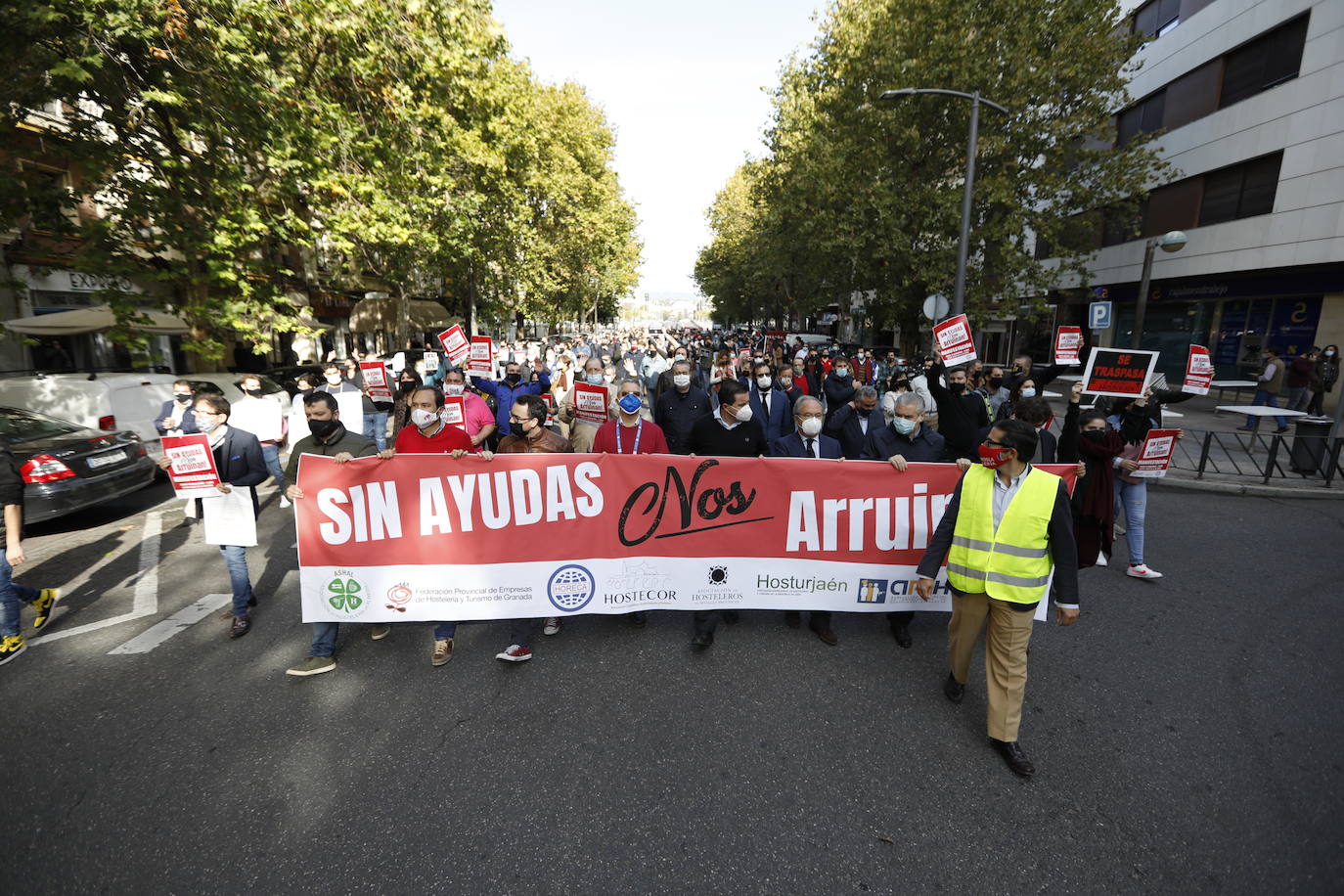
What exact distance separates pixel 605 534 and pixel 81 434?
24.1ft

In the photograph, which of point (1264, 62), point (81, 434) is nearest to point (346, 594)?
point (81, 434)

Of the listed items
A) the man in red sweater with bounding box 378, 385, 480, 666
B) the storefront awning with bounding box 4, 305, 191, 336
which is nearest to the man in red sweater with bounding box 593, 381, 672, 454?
the man in red sweater with bounding box 378, 385, 480, 666

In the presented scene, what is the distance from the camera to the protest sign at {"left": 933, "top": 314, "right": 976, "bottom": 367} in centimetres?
734

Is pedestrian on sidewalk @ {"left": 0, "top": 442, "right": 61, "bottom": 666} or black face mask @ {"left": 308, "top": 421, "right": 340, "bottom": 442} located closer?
pedestrian on sidewalk @ {"left": 0, "top": 442, "right": 61, "bottom": 666}

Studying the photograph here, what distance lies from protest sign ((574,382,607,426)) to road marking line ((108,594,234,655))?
402 cm

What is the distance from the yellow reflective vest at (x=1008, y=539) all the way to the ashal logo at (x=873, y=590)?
106 cm

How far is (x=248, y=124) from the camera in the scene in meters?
9.87

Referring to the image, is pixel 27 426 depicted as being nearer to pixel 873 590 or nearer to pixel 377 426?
pixel 377 426

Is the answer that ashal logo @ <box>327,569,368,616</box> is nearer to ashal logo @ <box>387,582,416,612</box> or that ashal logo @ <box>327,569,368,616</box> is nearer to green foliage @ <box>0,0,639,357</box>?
ashal logo @ <box>387,582,416,612</box>

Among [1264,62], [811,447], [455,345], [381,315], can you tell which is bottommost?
[811,447]

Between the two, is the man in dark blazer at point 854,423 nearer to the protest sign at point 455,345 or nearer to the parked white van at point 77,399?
the protest sign at point 455,345

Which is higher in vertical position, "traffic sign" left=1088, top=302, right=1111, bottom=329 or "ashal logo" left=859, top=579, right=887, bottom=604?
"traffic sign" left=1088, top=302, right=1111, bottom=329

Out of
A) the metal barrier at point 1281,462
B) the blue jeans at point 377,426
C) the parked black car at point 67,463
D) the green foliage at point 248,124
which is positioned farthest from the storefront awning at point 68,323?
the metal barrier at point 1281,462

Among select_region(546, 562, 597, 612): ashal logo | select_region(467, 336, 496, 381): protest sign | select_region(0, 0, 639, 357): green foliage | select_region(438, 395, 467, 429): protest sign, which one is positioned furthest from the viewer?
select_region(467, 336, 496, 381): protest sign
